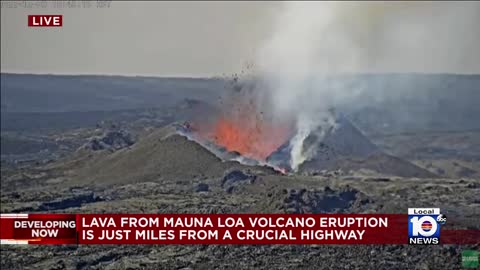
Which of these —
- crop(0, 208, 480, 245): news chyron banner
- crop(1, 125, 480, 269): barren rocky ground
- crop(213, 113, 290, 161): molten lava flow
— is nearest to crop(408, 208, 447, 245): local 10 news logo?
crop(0, 208, 480, 245): news chyron banner

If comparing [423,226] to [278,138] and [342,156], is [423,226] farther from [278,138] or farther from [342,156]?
[342,156]

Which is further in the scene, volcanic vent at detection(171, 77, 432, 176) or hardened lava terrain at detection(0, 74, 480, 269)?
volcanic vent at detection(171, 77, 432, 176)

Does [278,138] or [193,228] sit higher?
[278,138]

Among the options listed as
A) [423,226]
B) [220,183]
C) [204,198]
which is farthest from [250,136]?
[423,226]

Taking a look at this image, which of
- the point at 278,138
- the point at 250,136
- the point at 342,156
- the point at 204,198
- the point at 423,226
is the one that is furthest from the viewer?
the point at 342,156

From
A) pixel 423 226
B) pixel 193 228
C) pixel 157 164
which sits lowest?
pixel 423 226

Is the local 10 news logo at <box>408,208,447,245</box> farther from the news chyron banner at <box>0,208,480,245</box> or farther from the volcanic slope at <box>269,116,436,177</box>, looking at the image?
the volcanic slope at <box>269,116,436,177</box>

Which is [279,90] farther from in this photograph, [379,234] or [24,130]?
[379,234]
